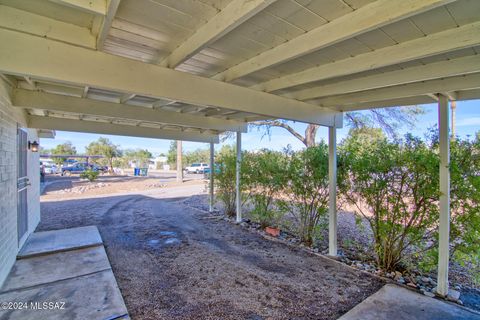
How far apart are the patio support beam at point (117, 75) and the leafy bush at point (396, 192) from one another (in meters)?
1.53

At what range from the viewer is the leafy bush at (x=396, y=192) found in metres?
3.37

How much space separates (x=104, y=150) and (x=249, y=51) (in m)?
26.4

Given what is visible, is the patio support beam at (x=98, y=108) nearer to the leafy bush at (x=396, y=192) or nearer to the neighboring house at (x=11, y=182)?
the neighboring house at (x=11, y=182)

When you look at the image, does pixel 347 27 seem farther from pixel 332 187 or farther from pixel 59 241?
pixel 59 241

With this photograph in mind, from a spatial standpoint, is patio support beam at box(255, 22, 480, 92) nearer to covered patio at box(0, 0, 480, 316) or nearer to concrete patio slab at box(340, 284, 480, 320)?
covered patio at box(0, 0, 480, 316)

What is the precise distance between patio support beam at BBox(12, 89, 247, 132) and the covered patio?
3 cm

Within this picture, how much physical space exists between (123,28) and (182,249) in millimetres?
3772

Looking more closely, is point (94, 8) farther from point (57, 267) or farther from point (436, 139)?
point (436, 139)

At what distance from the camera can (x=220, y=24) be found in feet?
6.26

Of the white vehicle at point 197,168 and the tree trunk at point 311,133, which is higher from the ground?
the tree trunk at point 311,133

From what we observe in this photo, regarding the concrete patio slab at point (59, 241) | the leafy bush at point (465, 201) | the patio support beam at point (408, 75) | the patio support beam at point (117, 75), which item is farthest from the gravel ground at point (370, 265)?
the concrete patio slab at point (59, 241)

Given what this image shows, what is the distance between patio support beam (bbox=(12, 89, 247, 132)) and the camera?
3.87 meters

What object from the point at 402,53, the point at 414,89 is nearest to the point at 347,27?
the point at 402,53

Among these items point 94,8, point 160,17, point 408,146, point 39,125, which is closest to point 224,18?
point 160,17
